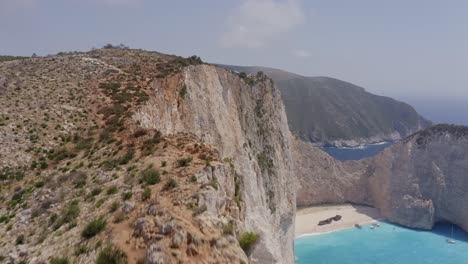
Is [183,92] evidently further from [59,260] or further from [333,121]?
[333,121]

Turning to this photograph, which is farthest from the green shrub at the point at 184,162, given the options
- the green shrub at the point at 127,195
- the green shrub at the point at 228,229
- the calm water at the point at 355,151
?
the calm water at the point at 355,151

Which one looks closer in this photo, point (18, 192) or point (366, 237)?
point (18, 192)

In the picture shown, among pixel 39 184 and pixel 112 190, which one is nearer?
pixel 112 190

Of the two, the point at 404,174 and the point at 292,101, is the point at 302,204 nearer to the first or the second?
the point at 404,174

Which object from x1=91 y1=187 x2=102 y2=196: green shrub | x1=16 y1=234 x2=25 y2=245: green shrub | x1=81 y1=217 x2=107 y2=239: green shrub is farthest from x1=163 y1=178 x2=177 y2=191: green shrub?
x1=16 y1=234 x2=25 y2=245: green shrub

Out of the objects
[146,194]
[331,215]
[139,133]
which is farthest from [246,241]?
[331,215]

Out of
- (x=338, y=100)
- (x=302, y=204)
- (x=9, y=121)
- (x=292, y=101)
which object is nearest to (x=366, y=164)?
(x=302, y=204)

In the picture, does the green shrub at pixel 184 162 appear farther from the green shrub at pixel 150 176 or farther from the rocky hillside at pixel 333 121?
the rocky hillside at pixel 333 121
